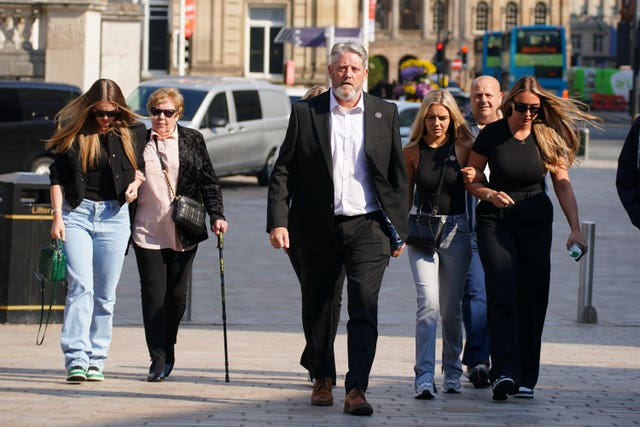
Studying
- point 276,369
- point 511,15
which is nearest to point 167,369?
point 276,369

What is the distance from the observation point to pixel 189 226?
340 inches

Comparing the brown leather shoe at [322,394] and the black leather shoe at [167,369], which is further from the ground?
the brown leather shoe at [322,394]

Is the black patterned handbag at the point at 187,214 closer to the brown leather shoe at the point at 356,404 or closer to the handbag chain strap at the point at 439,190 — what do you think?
the handbag chain strap at the point at 439,190

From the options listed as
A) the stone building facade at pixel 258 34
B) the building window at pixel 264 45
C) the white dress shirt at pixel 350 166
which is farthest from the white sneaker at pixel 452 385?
the building window at pixel 264 45

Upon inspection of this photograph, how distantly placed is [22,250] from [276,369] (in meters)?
2.97

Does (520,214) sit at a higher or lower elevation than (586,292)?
higher

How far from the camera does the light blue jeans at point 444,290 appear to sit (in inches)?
335

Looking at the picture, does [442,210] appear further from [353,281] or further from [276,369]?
[276,369]

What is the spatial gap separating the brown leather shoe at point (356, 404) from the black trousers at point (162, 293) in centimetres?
144

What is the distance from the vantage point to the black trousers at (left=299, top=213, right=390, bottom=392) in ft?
25.8

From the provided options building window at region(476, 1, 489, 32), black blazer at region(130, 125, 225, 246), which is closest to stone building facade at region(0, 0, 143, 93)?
black blazer at region(130, 125, 225, 246)

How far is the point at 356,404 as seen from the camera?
7.65 metres

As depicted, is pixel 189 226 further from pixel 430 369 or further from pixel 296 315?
pixel 296 315

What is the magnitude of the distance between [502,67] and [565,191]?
72.4 meters
